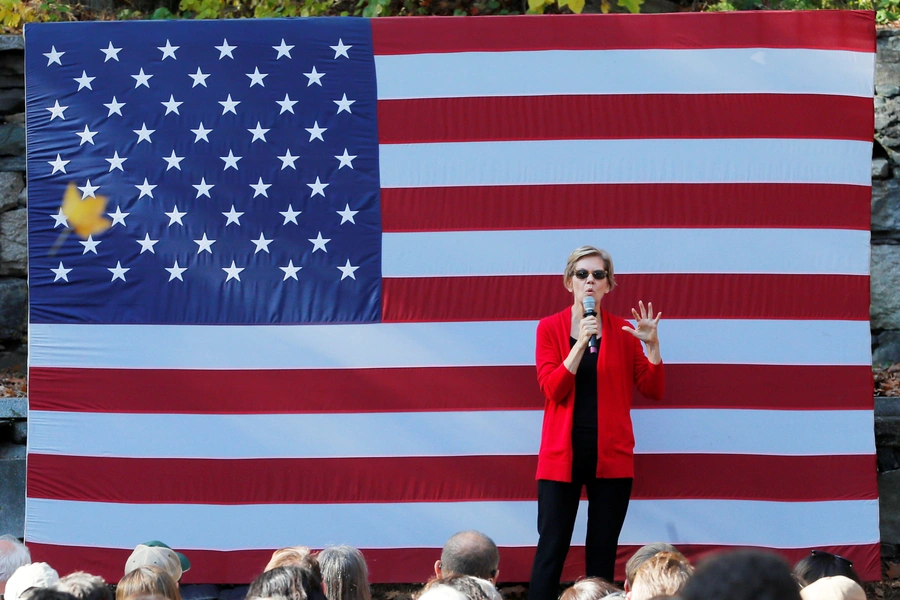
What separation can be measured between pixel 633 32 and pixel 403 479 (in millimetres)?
2384

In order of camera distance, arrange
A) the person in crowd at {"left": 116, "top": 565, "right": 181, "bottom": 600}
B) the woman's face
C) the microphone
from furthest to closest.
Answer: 1. the woman's face
2. the microphone
3. the person in crowd at {"left": 116, "top": 565, "right": 181, "bottom": 600}

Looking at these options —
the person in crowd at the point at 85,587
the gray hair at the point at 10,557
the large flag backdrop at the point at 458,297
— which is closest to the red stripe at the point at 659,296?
the large flag backdrop at the point at 458,297

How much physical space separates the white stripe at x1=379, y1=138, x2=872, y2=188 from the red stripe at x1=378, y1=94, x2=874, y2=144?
0.13 ft

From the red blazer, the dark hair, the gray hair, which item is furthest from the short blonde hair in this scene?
the gray hair

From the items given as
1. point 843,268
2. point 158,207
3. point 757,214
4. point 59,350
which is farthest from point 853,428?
point 59,350

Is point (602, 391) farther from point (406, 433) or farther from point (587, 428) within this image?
point (406, 433)

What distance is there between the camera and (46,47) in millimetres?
4879

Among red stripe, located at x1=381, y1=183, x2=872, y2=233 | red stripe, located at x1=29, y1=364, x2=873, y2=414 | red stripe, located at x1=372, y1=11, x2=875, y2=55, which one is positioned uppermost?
red stripe, located at x1=372, y1=11, x2=875, y2=55

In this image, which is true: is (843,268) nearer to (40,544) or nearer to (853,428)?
(853,428)

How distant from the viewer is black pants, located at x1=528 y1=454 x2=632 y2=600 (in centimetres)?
410

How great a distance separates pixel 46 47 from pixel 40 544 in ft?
7.85

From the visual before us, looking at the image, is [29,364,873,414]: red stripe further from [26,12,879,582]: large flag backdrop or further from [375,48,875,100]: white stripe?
[375,48,875,100]: white stripe

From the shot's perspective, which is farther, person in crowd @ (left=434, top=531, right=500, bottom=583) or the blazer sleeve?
the blazer sleeve

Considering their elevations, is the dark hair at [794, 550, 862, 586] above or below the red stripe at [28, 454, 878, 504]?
below
